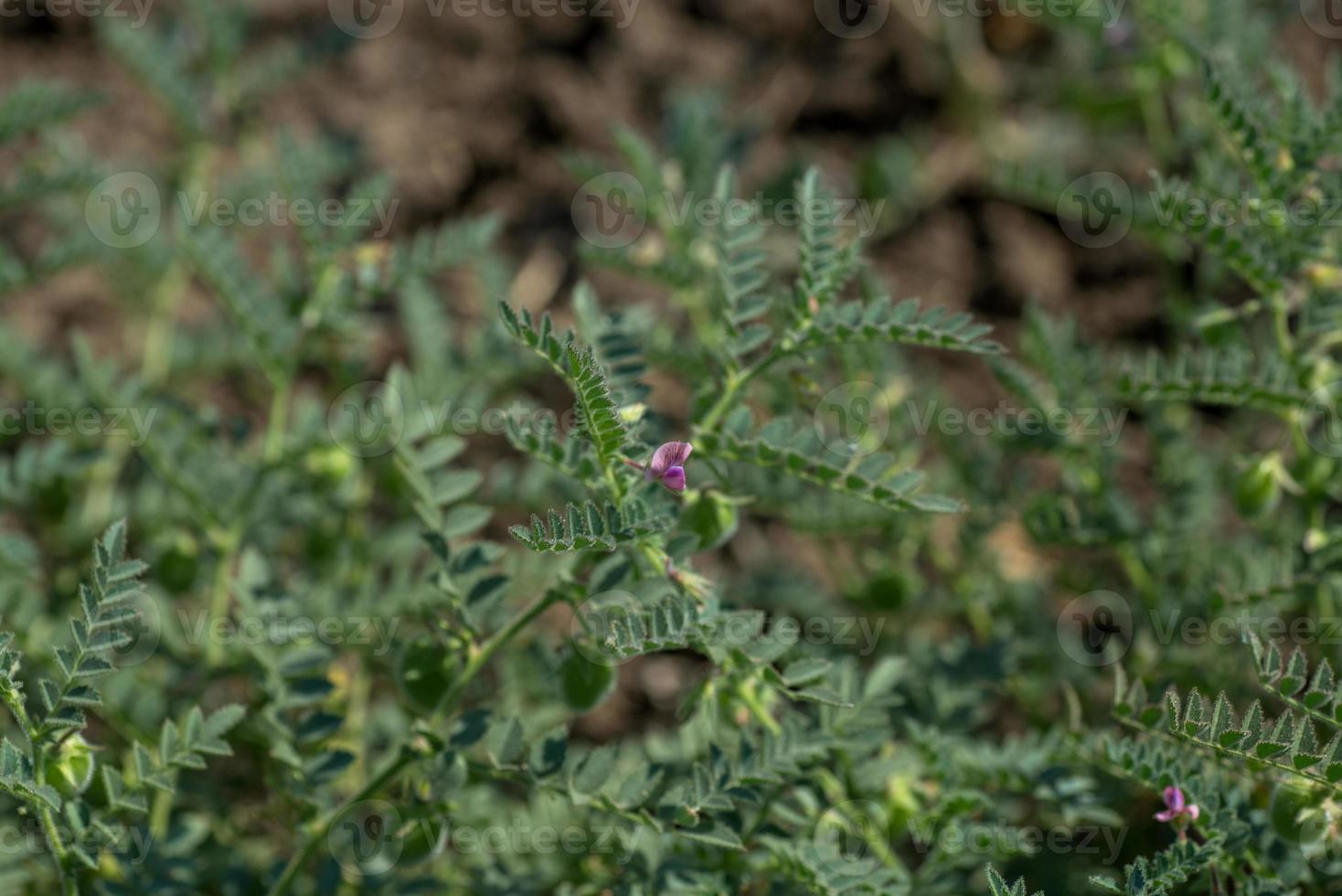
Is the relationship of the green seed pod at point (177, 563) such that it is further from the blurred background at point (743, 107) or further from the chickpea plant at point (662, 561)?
Result: the blurred background at point (743, 107)

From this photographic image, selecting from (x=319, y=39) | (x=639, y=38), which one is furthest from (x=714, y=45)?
(x=319, y=39)

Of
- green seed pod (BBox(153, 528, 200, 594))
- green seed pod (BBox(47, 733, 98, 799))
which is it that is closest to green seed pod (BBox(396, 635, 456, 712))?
green seed pod (BBox(47, 733, 98, 799))

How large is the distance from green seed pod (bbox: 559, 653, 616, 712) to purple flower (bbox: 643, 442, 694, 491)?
331 millimetres

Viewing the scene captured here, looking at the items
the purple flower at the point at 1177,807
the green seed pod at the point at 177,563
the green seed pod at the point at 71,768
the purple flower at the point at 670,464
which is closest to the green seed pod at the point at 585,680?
the purple flower at the point at 670,464

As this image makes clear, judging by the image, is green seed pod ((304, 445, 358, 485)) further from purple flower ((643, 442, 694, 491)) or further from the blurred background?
the blurred background

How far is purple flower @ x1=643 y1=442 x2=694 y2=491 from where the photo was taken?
1.47 m

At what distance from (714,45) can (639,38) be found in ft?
0.70

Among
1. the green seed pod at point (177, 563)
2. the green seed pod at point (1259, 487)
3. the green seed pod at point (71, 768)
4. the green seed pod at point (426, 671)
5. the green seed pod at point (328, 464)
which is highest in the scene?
the green seed pod at point (1259, 487)

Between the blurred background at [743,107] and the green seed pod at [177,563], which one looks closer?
the green seed pod at [177,563]

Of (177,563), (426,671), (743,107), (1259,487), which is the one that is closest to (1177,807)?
(1259,487)

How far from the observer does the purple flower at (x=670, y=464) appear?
4.83ft

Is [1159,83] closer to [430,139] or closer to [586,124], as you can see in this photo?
[586,124]

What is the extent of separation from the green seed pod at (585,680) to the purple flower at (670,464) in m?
0.33

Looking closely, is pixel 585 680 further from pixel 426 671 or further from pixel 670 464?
pixel 670 464
